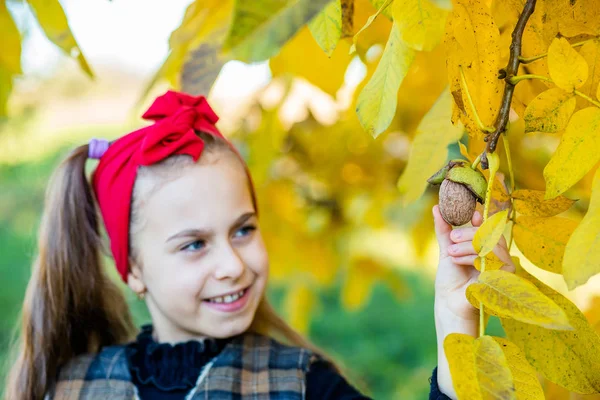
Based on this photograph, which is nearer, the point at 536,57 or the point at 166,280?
the point at 536,57

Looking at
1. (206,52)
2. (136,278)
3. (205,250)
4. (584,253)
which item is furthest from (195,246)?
(584,253)

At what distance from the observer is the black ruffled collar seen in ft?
3.94

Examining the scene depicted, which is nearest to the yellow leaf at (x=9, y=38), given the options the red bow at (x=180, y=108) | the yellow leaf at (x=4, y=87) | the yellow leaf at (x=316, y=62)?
the yellow leaf at (x=4, y=87)

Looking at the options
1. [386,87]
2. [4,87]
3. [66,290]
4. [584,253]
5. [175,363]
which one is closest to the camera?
[584,253]

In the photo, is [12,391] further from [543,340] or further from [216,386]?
[543,340]

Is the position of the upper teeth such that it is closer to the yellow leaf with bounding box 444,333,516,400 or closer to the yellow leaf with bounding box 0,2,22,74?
the yellow leaf with bounding box 0,2,22,74

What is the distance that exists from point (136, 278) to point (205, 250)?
0.18 meters

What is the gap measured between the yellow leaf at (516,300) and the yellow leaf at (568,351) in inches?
4.0

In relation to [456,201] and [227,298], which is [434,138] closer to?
[456,201]

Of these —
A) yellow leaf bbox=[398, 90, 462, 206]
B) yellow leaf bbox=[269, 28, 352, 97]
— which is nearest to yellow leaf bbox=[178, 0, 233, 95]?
yellow leaf bbox=[269, 28, 352, 97]

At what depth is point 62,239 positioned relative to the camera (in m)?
1.35

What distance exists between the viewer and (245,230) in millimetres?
1174

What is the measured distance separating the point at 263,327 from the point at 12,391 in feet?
1.50

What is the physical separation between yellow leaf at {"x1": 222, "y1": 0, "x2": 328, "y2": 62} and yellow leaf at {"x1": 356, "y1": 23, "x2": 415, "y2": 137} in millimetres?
67
